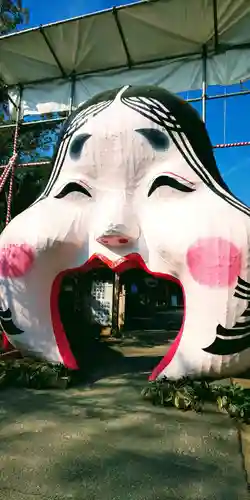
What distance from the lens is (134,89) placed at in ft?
17.4

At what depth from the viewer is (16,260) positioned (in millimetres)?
4848

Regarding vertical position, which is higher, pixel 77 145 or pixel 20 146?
pixel 20 146

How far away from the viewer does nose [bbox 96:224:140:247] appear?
4562 mm

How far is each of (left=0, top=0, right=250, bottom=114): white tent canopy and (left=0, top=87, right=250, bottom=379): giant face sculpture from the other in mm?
1913

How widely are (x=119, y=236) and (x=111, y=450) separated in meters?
2.23

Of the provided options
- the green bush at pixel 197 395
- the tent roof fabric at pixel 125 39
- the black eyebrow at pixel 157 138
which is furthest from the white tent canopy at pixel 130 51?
the green bush at pixel 197 395

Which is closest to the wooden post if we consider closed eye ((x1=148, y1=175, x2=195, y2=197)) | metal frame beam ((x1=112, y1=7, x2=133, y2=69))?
metal frame beam ((x1=112, y1=7, x2=133, y2=69))

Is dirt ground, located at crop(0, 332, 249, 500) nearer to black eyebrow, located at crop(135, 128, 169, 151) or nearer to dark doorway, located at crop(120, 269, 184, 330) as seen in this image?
black eyebrow, located at crop(135, 128, 169, 151)

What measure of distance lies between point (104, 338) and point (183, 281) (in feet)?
18.4

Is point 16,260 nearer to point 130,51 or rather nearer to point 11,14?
point 130,51

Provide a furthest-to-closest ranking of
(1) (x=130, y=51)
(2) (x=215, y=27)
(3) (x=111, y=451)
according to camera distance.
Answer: (1) (x=130, y=51) → (2) (x=215, y=27) → (3) (x=111, y=451)

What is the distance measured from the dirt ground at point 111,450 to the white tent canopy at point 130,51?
5.35m

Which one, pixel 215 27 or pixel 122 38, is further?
pixel 122 38

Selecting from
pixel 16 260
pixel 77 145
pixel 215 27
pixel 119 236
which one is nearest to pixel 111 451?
pixel 119 236
